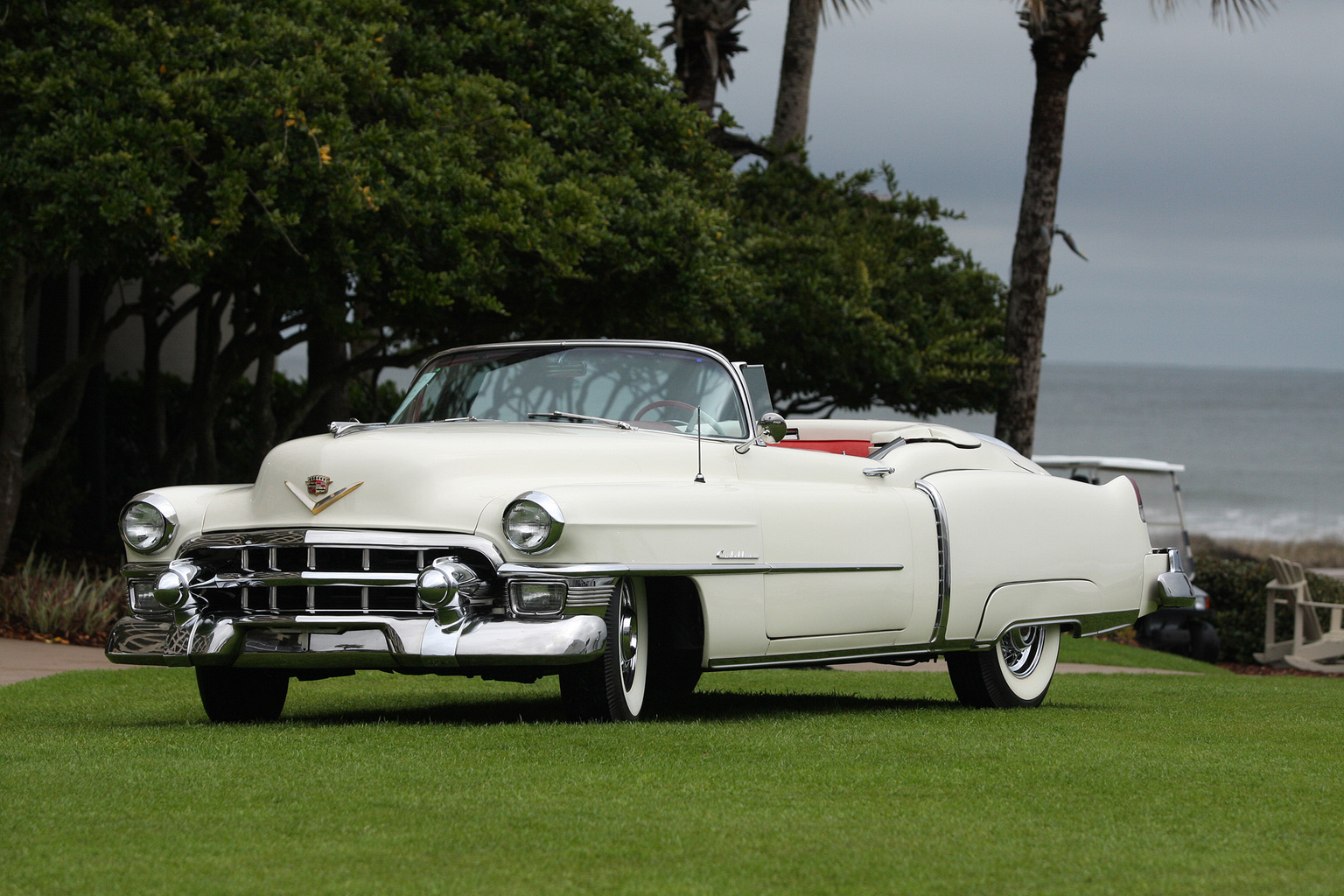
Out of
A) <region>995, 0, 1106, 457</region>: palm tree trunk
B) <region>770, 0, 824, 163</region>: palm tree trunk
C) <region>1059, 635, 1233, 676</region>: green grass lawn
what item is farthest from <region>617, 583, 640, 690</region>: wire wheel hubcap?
<region>770, 0, 824, 163</region>: palm tree trunk

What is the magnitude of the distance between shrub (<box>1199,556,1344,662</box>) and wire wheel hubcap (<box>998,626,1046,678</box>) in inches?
505

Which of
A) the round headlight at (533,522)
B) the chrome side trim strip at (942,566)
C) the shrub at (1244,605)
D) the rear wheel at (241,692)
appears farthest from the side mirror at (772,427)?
the shrub at (1244,605)

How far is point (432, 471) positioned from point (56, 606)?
8849 millimetres

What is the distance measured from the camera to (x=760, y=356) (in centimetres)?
2370

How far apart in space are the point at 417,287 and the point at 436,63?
3.02 meters

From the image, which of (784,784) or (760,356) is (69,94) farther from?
(760,356)

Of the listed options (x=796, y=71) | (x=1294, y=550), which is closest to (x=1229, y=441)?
(x=1294, y=550)

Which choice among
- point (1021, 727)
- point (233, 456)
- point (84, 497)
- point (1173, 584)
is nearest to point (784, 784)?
point (1021, 727)

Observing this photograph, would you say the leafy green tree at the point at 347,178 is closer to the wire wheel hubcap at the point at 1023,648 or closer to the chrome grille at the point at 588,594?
the wire wheel hubcap at the point at 1023,648

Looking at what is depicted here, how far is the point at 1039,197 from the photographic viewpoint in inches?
877

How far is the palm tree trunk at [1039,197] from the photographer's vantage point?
858 inches

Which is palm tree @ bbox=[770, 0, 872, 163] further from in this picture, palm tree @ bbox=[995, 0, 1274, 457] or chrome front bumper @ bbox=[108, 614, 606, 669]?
chrome front bumper @ bbox=[108, 614, 606, 669]

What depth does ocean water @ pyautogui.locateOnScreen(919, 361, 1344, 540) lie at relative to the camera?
77.1 m

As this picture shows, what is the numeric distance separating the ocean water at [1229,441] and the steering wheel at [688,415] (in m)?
25.9
